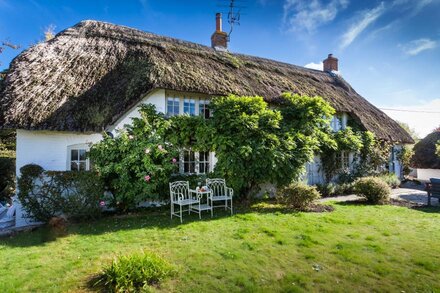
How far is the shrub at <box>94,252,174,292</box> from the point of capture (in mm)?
3338

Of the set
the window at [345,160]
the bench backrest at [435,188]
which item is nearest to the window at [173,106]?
the window at [345,160]

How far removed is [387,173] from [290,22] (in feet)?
35.3

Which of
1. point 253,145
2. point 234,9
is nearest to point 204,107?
point 253,145

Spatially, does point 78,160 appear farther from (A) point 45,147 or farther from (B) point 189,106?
(B) point 189,106

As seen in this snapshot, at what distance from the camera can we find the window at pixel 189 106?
9.63 m

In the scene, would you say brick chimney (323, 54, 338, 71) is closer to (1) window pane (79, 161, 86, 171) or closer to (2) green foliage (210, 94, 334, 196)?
(2) green foliage (210, 94, 334, 196)

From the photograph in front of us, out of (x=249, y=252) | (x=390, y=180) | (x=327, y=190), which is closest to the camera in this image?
(x=249, y=252)

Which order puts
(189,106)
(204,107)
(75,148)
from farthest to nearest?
(204,107), (189,106), (75,148)

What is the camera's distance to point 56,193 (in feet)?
21.6

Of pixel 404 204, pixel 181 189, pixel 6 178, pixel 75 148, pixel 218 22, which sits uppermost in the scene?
pixel 218 22

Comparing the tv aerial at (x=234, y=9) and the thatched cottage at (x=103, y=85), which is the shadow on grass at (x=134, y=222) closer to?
the thatched cottage at (x=103, y=85)

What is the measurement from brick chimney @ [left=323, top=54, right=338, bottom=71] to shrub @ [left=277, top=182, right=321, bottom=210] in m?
13.5

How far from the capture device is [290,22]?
10.1 metres

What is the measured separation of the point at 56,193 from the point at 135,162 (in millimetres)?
2159
